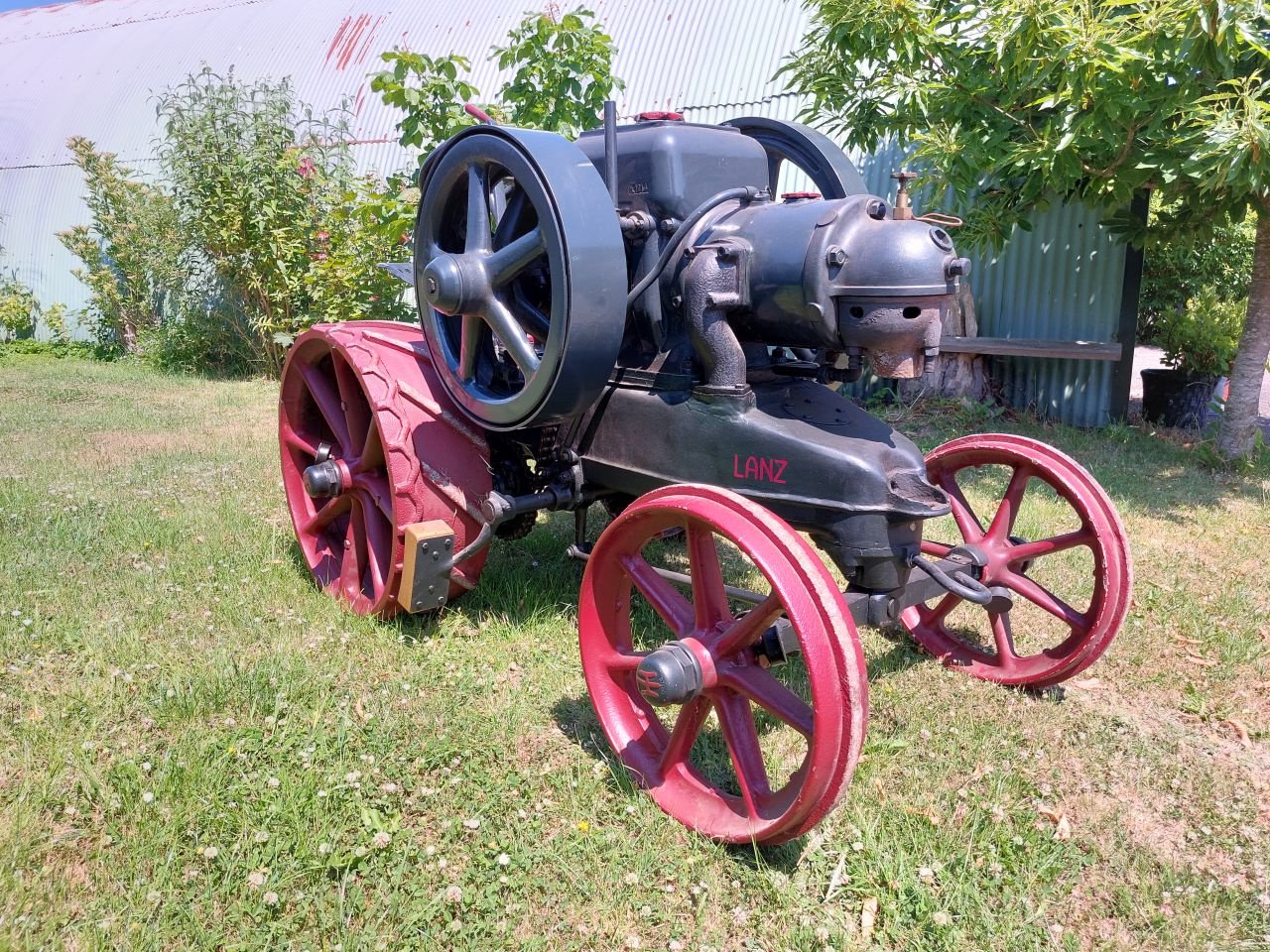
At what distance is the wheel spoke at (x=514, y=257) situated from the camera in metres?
2.69

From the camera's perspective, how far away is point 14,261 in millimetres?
12594

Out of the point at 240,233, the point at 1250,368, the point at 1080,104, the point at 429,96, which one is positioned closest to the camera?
the point at 1080,104

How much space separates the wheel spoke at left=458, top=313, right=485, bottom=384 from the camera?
2.99 m

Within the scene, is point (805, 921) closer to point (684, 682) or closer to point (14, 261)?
point (684, 682)

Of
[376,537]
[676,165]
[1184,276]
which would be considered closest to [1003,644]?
[676,165]

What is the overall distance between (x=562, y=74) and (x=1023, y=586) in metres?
4.43

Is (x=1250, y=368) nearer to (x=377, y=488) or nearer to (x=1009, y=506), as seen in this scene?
(x=1009, y=506)

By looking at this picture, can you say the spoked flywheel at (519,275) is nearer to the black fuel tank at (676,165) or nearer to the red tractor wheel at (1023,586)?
the black fuel tank at (676,165)

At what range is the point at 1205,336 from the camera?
7.04 meters

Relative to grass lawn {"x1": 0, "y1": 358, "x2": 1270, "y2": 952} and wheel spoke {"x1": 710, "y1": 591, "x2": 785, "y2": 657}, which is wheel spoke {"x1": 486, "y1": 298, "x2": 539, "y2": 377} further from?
grass lawn {"x1": 0, "y1": 358, "x2": 1270, "y2": 952}

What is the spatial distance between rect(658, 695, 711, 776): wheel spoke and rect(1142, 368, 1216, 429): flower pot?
6.10 m

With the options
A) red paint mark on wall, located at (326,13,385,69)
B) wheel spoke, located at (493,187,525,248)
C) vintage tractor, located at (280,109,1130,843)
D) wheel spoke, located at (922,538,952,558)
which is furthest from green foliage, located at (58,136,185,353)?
wheel spoke, located at (922,538,952,558)

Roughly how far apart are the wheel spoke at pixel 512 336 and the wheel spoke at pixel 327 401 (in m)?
1.02

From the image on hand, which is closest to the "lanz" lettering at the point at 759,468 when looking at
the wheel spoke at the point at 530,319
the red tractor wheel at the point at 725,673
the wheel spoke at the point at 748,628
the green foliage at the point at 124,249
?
the red tractor wheel at the point at 725,673
